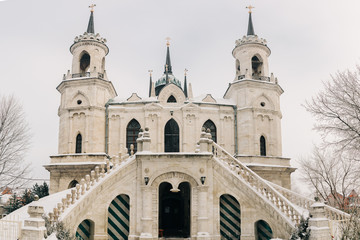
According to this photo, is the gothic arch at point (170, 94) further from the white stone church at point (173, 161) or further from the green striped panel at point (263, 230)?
the green striped panel at point (263, 230)

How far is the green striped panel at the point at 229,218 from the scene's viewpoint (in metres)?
20.8

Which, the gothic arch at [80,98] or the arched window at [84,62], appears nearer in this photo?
the gothic arch at [80,98]

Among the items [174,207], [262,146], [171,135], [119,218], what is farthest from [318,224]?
[171,135]

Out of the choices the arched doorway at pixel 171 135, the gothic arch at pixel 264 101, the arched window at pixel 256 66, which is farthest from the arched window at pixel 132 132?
the arched window at pixel 256 66

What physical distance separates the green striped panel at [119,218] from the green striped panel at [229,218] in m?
5.52

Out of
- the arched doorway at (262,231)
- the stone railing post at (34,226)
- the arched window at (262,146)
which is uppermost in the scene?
the arched window at (262,146)

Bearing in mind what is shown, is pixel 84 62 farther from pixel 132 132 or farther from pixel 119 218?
pixel 119 218

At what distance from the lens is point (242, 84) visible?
3073 cm

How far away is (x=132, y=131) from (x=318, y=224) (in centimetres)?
1796

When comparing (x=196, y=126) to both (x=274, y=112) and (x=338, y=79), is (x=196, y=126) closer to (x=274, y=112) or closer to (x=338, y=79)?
(x=274, y=112)

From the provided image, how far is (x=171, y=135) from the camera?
99.0 feet

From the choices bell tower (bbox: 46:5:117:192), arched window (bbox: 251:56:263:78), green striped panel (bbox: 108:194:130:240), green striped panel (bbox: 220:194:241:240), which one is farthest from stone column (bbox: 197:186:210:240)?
arched window (bbox: 251:56:263:78)

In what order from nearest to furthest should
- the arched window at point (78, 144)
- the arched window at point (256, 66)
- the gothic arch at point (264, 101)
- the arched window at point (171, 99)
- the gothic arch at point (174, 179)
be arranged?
the gothic arch at point (174, 179) < the arched window at point (78, 144) < the gothic arch at point (264, 101) < the arched window at point (171, 99) < the arched window at point (256, 66)

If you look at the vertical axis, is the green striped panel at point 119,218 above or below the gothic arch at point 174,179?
below
